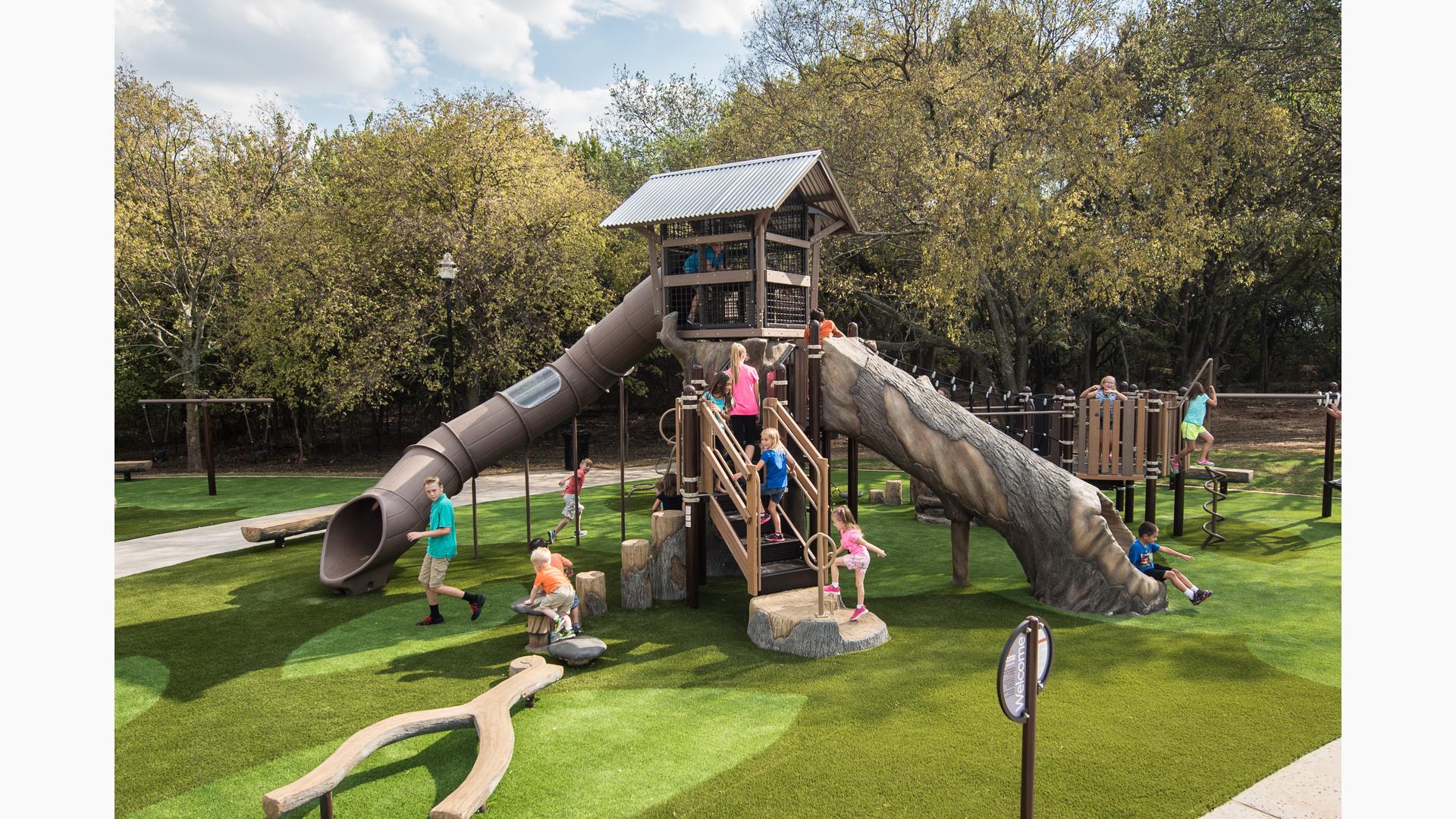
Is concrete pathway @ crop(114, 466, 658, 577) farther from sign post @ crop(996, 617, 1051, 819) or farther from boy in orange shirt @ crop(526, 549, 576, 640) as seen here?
sign post @ crop(996, 617, 1051, 819)

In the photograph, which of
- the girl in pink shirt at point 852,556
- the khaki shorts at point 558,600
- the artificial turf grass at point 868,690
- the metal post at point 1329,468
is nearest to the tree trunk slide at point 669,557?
the artificial turf grass at point 868,690

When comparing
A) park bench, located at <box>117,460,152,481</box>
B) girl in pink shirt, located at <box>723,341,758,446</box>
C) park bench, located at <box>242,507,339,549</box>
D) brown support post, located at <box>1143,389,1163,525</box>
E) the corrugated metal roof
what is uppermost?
the corrugated metal roof

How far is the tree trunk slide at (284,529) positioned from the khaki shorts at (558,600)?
6.35 m

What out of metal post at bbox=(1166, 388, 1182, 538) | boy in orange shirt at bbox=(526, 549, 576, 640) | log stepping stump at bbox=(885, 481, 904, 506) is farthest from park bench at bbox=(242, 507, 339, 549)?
metal post at bbox=(1166, 388, 1182, 538)

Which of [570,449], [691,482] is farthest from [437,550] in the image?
[570,449]

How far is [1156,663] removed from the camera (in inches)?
299

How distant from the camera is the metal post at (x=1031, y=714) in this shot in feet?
13.0

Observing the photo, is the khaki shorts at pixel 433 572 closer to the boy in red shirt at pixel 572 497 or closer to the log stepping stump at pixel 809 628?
the boy in red shirt at pixel 572 497

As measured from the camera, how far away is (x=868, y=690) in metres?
7.09

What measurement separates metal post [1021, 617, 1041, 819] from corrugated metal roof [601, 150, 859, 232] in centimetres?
777

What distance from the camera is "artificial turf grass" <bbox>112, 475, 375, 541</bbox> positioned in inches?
628

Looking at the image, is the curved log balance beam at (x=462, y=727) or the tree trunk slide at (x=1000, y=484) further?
the tree trunk slide at (x=1000, y=484)

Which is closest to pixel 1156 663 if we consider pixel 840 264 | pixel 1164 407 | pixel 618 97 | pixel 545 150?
pixel 1164 407

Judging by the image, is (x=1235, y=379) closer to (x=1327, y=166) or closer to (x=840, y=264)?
(x=1327, y=166)
